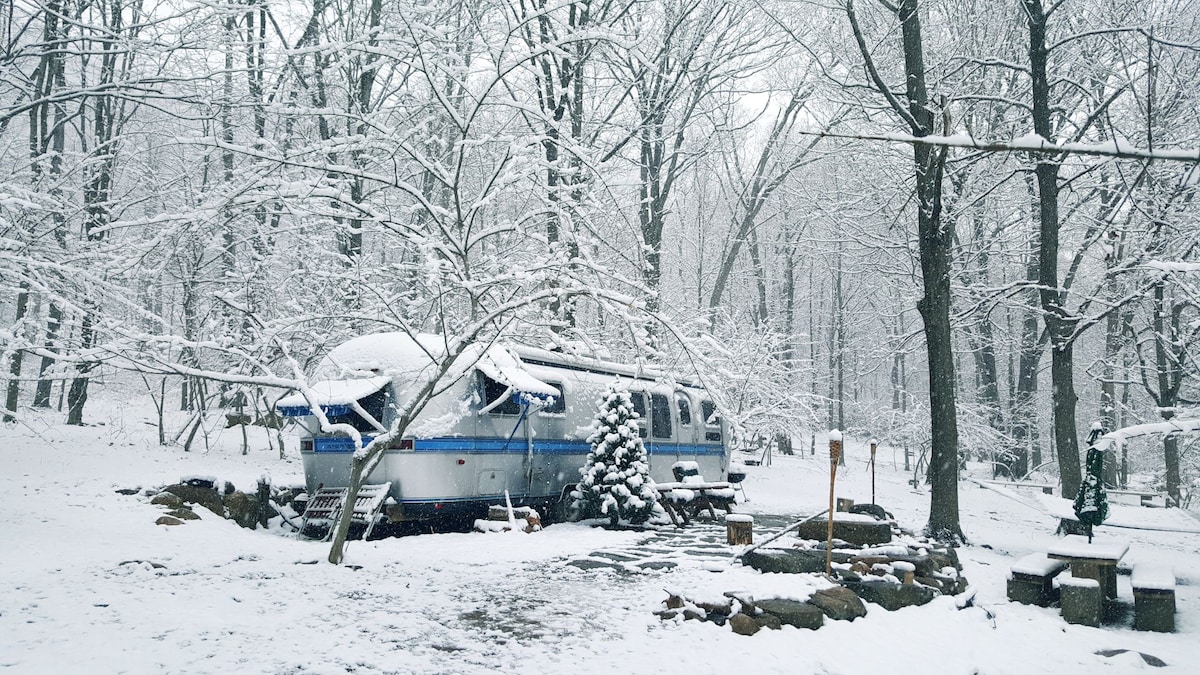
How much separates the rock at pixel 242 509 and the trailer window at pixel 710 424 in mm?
8876

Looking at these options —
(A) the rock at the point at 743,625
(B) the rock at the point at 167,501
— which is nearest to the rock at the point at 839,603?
(A) the rock at the point at 743,625

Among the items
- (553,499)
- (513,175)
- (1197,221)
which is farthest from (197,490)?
(1197,221)

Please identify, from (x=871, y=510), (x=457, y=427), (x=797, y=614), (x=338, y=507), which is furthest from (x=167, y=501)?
(x=871, y=510)

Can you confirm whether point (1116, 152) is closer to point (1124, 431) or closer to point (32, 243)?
point (1124, 431)

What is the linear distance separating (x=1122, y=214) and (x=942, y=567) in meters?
12.2

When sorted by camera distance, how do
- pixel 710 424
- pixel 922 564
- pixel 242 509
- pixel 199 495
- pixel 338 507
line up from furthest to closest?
1. pixel 710 424
2. pixel 242 509
3. pixel 199 495
4. pixel 338 507
5. pixel 922 564

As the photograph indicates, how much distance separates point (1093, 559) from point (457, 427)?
7574 mm

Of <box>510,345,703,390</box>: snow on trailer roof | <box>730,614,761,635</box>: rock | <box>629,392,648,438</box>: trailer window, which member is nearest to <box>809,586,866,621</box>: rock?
<box>730,614,761,635</box>: rock

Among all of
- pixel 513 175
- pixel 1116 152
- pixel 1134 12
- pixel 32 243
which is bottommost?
pixel 1116 152

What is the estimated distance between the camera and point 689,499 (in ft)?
43.7

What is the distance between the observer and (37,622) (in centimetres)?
586

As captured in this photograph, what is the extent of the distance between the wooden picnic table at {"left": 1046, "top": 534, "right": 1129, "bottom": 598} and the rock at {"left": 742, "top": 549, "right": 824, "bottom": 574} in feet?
7.43

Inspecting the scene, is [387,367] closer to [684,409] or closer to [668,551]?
[668,551]

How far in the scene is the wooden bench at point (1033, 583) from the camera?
26.0ft
